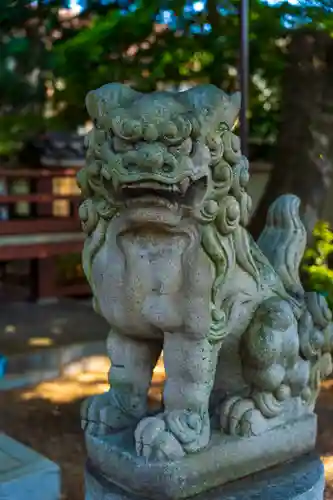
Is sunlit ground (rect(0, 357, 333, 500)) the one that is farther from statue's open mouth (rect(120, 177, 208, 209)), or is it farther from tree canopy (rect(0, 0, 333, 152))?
statue's open mouth (rect(120, 177, 208, 209))

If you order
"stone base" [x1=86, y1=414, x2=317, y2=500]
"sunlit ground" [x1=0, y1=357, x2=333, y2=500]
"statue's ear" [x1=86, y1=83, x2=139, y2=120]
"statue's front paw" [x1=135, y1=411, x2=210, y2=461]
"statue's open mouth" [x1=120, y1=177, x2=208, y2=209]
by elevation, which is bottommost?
"sunlit ground" [x1=0, y1=357, x2=333, y2=500]

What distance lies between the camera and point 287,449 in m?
1.59

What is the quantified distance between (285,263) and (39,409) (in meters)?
2.63

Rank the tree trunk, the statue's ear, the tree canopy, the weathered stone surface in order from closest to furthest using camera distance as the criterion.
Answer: the statue's ear → the weathered stone surface → the tree canopy → the tree trunk

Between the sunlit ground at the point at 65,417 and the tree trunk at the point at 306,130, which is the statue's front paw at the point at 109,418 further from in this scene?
the tree trunk at the point at 306,130

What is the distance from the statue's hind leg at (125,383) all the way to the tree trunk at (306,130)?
2.83 metres

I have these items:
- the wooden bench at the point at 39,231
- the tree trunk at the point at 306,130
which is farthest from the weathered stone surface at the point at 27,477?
the wooden bench at the point at 39,231

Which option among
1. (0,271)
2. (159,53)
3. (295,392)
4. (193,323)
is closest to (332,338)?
(295,392)

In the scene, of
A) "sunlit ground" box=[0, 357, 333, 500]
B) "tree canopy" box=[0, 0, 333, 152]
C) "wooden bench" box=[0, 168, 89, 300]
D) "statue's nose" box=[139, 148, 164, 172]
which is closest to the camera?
"statue's nose" box=[139, 148, 164, 172]

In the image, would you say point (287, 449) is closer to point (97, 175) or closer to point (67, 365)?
point (97, 175)

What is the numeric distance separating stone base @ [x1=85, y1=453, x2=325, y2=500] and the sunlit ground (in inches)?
58.0

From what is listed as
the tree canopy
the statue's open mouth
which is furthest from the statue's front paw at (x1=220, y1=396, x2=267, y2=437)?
the tree canopy

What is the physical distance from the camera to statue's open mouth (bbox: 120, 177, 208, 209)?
1244 mm

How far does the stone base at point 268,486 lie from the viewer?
1.47m
